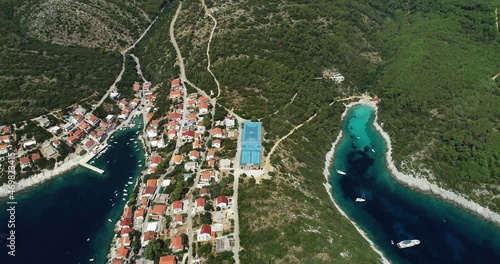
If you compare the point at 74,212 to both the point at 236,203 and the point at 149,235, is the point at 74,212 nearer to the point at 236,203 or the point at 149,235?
the point at 149,235

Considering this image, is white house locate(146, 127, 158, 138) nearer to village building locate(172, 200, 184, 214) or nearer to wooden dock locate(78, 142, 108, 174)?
wooden dock locate(78, 142, 108, 174)

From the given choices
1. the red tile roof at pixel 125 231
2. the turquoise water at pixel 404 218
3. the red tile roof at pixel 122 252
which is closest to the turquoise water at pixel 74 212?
the red tile roof at pixel 122 252

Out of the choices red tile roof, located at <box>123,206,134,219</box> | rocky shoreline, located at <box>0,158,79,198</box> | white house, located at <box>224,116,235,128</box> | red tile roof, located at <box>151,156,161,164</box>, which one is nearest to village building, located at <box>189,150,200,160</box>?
red tile roof, located at <box>151,156,161,164</box>

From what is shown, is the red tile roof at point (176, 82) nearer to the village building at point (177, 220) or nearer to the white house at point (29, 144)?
the white house at point (29, 144)

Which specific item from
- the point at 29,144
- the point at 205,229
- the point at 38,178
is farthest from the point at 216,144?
the point at 29,144

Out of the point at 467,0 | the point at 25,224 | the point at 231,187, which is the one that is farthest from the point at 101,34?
the point at 467,0

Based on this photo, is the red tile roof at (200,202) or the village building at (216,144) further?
the village building at (216,144)
